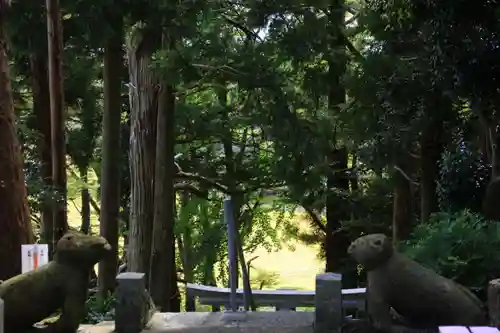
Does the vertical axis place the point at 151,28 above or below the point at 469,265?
above

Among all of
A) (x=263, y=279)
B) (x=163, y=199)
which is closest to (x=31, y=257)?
(x=163, y=199)

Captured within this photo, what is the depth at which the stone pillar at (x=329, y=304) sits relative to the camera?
4.55 metres

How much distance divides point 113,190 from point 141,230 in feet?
2.33

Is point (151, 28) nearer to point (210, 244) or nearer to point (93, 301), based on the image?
point (93, 301)

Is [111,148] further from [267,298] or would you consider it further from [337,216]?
[337,216]

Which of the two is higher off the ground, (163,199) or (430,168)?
(430,168)

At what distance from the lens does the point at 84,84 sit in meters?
9.79

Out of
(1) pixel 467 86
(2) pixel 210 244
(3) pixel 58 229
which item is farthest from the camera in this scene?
(2) pixel 210 244

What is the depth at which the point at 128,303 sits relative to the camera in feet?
15.3

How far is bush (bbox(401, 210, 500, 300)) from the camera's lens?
4.96 meters

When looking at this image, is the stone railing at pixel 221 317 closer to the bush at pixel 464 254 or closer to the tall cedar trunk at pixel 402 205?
the bush at pixel 464 254

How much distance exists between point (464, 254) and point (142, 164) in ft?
15.1

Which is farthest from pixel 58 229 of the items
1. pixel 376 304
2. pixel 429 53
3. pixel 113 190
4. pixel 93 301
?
pixel 429 53

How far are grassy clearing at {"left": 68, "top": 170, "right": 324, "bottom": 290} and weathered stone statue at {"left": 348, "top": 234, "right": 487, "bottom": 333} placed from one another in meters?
10.00
